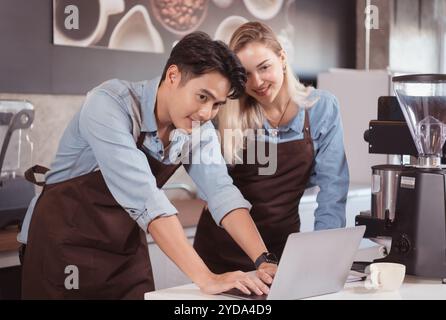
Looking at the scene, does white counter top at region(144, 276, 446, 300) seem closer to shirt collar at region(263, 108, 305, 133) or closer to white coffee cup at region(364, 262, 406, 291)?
white coffee cup at region(364, 262, 406, 291)

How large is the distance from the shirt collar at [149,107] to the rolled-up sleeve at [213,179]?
17 centimetres

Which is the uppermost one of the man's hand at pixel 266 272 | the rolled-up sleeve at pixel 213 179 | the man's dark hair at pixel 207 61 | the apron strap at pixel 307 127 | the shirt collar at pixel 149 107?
the man's dark hair at pixel 207 61

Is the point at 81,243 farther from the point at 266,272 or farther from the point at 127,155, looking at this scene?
the point at 266,272

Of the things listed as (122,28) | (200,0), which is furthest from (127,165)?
(200,0)

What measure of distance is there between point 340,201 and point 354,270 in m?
0.55

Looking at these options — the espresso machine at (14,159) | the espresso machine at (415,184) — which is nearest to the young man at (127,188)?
the espresso machine at (415,184)

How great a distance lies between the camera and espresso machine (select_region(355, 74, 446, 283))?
6.77 ft

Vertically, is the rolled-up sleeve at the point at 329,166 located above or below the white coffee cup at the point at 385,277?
above

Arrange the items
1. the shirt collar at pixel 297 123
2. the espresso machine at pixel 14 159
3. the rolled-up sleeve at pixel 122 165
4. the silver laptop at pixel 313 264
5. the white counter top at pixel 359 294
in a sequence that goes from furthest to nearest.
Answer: the espresso machine at pixel 14 159 < the shirt collar at pixel 297 123 < the rolled-up sleeve at pixel 122 165 < the white counter top at pixel 359 294 < the silver laptop at pixel 313 264

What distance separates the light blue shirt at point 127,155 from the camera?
199 centimetres

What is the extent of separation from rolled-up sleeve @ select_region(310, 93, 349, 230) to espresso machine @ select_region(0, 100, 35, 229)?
4.19 feet

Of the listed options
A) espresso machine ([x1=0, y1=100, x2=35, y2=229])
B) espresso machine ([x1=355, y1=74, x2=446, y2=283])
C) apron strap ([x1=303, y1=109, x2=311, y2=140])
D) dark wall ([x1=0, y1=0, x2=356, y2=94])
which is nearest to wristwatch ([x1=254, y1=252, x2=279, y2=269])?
espresso machine ([x1=355, y1=74, x2=446, y2=283])

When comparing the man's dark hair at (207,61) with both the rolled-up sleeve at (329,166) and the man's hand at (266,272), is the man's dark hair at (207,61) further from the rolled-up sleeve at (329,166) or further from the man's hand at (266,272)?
the rolled-up sleeve at (329,166)
